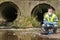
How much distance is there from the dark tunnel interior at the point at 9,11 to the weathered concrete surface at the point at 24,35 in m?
2.77

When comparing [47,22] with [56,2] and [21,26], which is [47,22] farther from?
[56,2]

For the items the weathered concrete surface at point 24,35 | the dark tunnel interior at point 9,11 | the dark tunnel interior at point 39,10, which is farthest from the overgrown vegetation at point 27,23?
the dark tunnel interior at point 9,11

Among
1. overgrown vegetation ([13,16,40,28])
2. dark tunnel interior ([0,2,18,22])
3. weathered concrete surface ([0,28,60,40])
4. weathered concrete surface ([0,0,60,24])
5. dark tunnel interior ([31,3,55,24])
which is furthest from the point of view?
dark tunnel interior ([0,2,18,22])

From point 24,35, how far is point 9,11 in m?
5.65

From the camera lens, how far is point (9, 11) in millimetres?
18781

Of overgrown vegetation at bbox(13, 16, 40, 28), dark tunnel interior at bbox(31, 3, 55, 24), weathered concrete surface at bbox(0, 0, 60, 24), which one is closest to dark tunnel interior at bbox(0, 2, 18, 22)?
weathered concrete surface at bbox(0, 0, 60, 24)

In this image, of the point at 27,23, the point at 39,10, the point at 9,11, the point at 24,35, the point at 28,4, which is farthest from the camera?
the point at 9,11

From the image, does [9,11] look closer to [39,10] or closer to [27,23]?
[39,10]

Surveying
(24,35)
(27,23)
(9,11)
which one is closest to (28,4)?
(27,23)

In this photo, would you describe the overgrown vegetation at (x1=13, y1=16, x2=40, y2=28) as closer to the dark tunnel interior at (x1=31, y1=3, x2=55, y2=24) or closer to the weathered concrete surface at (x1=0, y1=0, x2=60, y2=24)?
the weathered concrete surface at (x1=0, y1=0, x2=60, y2=24)

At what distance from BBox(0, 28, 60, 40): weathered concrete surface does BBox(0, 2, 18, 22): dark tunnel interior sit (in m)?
2.77

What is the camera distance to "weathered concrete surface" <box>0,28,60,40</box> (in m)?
12.5

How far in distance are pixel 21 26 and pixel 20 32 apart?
1.32 m

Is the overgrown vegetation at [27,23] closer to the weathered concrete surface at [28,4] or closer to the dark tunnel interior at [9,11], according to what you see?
the weathered concrete surface at [28,4]
